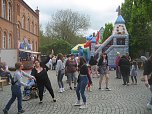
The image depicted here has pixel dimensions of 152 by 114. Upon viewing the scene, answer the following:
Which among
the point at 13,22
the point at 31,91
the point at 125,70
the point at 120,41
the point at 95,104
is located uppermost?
the point at 13,22

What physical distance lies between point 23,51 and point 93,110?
32.6 meters

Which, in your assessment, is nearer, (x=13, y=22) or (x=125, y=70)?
(x=125, y=70)

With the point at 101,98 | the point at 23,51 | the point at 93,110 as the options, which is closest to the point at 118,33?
the point at 23,51

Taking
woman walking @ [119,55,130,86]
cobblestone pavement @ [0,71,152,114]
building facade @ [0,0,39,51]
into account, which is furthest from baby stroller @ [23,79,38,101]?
building facade @ [0,0,39,51]

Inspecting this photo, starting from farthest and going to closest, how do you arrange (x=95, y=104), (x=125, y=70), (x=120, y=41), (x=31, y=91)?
(x=120, y=41), (x=125, y=70), (x=31, y=91), (x=95, y=104)

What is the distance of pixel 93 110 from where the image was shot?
9258 mm

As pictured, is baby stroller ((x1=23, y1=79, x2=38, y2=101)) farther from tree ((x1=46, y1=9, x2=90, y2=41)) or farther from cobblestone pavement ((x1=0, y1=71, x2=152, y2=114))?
tree ((x1=46, y1=9, x2=90, y2=41))

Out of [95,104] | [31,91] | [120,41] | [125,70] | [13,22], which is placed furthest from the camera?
[13,22]

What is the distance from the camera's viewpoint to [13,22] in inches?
1726

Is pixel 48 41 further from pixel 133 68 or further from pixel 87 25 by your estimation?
pixel 133 68

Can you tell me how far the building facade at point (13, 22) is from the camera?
39.9 meters

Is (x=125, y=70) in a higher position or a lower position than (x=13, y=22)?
lower

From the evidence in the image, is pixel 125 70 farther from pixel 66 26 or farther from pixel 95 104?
pixel 66 26

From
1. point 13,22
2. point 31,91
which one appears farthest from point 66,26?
point 31,91
